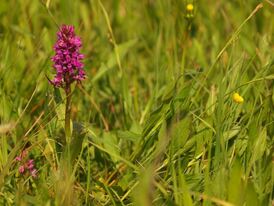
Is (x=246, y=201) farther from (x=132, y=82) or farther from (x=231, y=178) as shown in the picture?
(x=132, y=82)

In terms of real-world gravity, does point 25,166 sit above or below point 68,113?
below

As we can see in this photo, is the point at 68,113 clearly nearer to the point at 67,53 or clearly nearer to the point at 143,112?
the point at 67,53

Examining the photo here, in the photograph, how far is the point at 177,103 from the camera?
2.14 meters

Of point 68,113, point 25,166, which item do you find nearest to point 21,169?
point 25,166

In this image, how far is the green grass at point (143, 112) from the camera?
1830 millimetres

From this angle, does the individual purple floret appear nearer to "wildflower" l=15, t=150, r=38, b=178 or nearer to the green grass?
the green grass

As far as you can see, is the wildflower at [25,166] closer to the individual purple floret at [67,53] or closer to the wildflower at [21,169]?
the wildflower at [21,169]

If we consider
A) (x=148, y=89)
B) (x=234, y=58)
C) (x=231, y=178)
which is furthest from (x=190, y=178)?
(x=148, y=89)

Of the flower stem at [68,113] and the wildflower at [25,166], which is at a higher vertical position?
the flower stem at [68,113]

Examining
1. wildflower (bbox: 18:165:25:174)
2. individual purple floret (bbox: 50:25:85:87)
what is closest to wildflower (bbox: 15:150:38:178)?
wildflower (bbox: 18:165:25:174)

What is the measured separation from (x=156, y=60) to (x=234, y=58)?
1.07ft

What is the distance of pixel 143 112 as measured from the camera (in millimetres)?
2531

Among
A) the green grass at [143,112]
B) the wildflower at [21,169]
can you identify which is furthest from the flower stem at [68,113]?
the wildflower at [21,169]

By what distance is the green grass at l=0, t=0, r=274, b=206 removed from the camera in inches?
72.0
